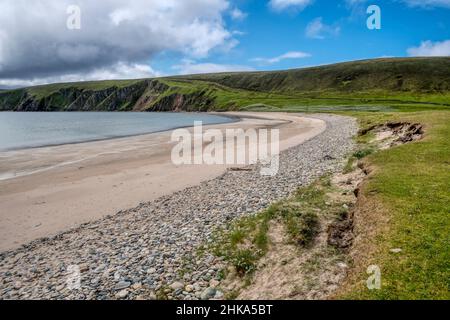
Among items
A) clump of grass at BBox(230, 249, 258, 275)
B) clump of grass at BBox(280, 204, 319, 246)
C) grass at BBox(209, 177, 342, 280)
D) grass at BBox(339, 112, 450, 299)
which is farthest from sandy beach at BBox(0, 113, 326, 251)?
grass at BBox(339, 112, 450, 299)

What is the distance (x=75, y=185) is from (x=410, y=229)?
24.4 m

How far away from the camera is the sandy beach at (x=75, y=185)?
18.9 metres

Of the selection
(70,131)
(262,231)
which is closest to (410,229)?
(262,231)

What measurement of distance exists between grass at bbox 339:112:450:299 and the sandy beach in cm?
1457

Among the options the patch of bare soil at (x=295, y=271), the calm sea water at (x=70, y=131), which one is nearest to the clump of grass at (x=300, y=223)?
the patch of bare soil at (x=295, y=271)

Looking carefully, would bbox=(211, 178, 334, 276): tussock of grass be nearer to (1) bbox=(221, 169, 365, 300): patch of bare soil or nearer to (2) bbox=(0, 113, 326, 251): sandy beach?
(1) bbox=(221, 169, 365, 300): patch of bare soil

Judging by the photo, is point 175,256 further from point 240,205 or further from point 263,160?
point 263,160

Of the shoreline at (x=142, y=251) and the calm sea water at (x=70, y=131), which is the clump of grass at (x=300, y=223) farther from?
the calm sea water at (x=70, y=131)

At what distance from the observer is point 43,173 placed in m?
31.8

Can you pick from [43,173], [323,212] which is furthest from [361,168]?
[43,173]

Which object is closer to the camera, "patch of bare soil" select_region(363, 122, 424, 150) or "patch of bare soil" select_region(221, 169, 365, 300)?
"patch of bare soil" select_region(221, 169, 365, 300)

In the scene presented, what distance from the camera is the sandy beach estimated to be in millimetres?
18906

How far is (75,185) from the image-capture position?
2689 centimetres
